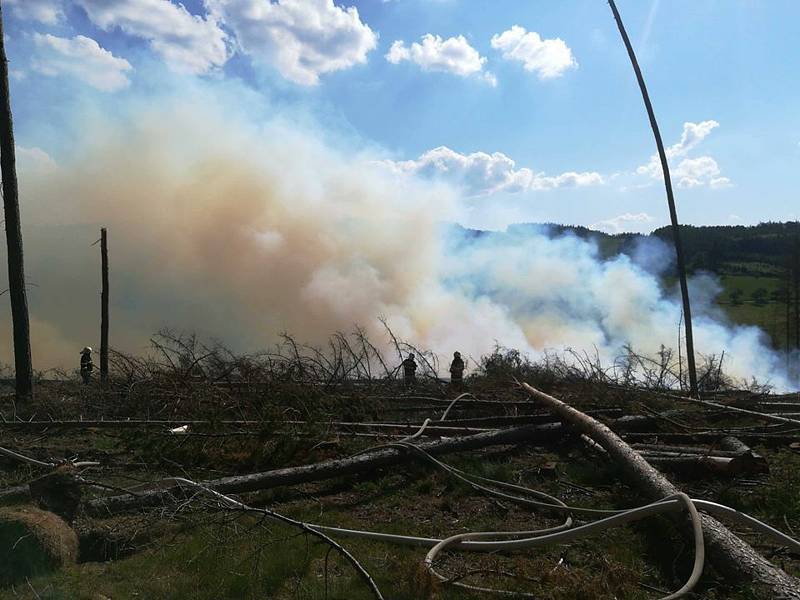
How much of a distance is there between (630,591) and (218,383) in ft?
27.2

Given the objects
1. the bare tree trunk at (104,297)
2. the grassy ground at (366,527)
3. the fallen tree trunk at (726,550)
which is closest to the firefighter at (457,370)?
the grassy ground at (366,527)

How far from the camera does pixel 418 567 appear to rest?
12.8ft

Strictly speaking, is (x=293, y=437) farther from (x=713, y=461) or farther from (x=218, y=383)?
(x=713, y=461)

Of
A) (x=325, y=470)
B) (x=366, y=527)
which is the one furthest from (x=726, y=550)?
(x=325, y=470)

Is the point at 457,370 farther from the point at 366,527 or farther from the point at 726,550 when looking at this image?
the point at 726,550

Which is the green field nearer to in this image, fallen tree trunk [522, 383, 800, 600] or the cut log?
fallen tree trunk [522, 383, 800, 600]

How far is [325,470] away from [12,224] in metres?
10.4

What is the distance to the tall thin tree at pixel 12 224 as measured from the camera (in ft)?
40.3

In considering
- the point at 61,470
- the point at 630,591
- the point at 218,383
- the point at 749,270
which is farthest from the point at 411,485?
the point at 749,270

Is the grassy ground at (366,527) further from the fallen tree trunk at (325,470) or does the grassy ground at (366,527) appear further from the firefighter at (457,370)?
the firefighter at (457,370)

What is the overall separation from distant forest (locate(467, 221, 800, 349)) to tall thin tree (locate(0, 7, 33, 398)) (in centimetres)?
2046

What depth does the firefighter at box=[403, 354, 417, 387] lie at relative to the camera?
40.9 ft

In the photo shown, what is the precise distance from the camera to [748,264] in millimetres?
51656

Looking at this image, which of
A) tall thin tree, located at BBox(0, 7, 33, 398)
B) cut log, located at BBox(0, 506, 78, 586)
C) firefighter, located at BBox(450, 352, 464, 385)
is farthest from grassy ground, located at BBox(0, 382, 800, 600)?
firefighter, located at BBox(450, 352, 464, 385)
